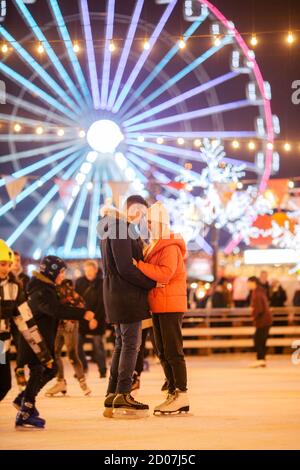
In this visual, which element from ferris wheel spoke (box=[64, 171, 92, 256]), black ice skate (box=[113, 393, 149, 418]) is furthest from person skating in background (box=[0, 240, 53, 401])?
ferris wheel spoke (box=[64, 171, 92, 256])

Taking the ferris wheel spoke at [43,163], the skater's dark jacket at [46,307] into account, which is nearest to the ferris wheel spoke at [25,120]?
the ferris wheel spoke at [43,163]

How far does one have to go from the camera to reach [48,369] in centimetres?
799

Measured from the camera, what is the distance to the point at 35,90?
69.3ft

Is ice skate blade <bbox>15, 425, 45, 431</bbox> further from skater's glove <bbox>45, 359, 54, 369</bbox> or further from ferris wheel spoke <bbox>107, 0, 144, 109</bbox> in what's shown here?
ferris wheel spoke <bbox>107, 0, 144, 109</bbox>

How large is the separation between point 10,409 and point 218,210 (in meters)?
21.0

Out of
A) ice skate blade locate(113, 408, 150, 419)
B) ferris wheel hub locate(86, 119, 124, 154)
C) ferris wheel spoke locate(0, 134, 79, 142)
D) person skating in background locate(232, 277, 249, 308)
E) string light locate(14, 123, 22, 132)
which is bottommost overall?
ice skate blade locate(113, 408, 150, 419)

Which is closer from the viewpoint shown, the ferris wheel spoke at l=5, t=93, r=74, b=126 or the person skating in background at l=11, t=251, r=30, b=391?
the person skating in background at l=11, t=251, r=30, b=391

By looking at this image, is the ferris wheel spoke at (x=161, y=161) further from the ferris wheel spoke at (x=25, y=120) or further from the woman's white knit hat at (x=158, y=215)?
the woman's white knit hat at (x=158, y=215)

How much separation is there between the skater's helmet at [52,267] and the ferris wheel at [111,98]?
10817 mm

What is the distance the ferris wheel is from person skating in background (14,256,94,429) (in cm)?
1077

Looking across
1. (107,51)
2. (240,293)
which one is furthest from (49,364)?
(107,51)

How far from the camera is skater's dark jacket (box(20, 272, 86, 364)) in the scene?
812 cm

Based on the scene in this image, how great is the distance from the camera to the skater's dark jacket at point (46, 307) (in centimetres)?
812
